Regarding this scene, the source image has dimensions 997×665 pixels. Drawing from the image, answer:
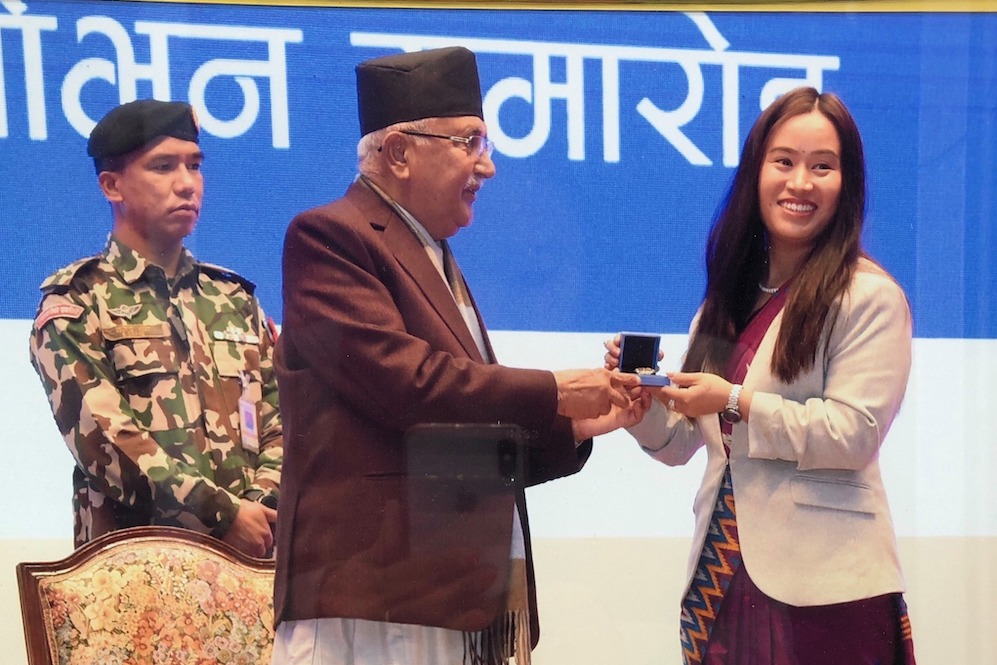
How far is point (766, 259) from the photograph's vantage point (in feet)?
6.65

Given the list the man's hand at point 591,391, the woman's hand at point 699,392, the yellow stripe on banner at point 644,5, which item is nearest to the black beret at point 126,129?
the yellow stripe on banner at point 644,5

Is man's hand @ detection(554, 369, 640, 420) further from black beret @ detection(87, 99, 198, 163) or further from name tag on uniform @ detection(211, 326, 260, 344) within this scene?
black beret @ detection(87, 99, 198, 163)

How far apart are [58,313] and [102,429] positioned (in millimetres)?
249

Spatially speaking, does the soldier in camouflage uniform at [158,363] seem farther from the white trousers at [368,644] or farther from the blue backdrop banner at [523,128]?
the white trousers at [368,644]

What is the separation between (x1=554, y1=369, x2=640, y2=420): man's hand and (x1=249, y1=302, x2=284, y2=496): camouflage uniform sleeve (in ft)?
1.89

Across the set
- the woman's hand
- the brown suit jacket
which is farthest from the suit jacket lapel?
the woman's hand

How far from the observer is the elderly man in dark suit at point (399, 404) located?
1.87 m

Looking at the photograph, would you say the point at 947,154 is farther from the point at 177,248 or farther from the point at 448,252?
the point at 177,248

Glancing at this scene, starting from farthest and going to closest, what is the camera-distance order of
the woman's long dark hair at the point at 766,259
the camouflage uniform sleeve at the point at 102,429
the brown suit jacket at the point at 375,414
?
the camouflage uniform sleeve at the point at 102,429 → the woman's long dark hair at the point at 766,259 → the brown suit jacket at the point at 375,414

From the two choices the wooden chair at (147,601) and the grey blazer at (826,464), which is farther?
the wooden chair at (147,601)

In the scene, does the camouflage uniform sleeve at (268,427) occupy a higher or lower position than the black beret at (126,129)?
lower

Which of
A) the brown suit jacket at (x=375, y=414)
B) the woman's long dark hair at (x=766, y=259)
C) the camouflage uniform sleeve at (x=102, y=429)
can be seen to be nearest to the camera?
the brown suit jacket at (x=375, y=414)

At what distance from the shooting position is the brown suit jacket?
6.10 ft

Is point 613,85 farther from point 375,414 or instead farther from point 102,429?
point 102,429
